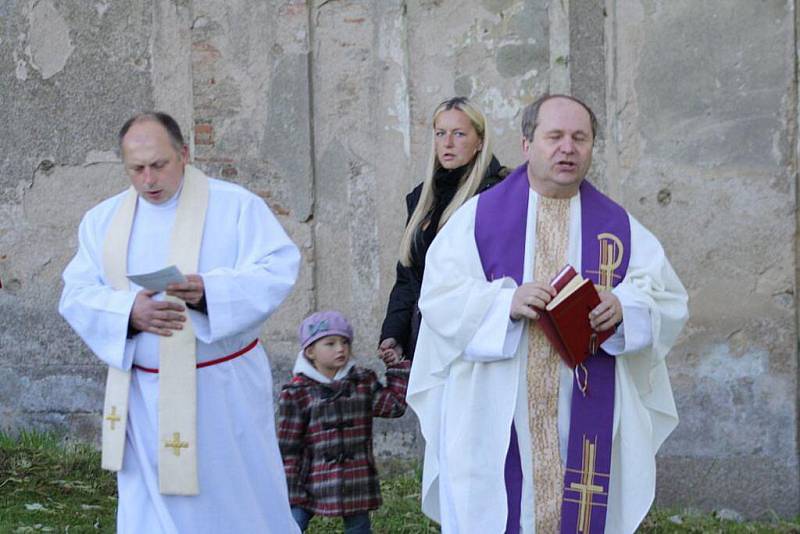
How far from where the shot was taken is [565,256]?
203 inches

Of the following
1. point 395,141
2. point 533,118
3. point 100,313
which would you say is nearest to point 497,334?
point 533,118

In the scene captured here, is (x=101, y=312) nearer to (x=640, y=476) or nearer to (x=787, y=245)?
(x=640, y=476)

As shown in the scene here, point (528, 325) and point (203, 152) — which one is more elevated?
point (203, 152)

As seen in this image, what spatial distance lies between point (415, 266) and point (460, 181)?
0.44 m

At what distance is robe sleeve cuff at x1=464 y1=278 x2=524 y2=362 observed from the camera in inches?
194

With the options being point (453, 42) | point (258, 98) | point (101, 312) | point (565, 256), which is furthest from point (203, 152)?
point (565, 256)

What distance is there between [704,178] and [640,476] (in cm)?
272

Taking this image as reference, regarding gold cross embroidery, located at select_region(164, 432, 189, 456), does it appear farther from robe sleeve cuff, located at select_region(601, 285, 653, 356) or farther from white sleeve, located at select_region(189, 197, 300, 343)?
robe sleeve cuff, located at select_region(601, 285, 653, 356)

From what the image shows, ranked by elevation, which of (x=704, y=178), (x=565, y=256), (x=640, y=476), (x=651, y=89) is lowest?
(x=640, y=476)

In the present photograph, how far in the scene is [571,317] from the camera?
15.8 ft

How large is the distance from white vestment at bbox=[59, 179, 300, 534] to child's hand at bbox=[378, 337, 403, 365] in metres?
0.86

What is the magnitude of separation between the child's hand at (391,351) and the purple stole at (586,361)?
133cm

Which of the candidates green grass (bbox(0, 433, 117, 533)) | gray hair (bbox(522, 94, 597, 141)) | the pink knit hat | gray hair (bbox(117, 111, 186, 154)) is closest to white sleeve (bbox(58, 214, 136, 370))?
gray hair (bbox(117, 111, 186, 154))

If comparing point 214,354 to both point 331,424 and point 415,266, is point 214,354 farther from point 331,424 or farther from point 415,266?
point 415,266
